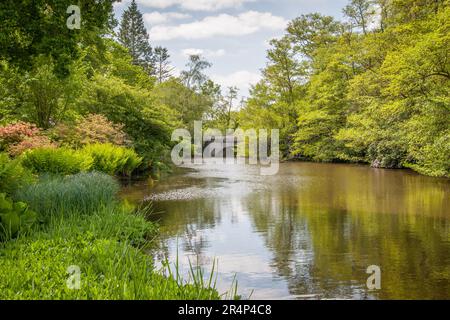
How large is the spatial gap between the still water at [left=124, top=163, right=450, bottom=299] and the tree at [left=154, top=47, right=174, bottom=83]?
40532mm

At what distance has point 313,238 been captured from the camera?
677 cm

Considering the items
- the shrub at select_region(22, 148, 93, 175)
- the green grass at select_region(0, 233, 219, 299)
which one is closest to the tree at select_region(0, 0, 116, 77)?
the shrub at select_region(22, 148, 93, 175)

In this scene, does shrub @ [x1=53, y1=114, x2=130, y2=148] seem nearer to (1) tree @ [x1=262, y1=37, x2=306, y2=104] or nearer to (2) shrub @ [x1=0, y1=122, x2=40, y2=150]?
(2) shrub @ [x1=0, y1=122, x2=40, y2=150]

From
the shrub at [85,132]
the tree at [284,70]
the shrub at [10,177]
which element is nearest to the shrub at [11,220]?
the shrub at [10,177]

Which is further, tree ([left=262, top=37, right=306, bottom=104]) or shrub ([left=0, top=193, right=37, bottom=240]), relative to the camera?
tree ([left=262, top=37, right=306, bottom=104])

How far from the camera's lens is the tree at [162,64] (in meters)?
51.6

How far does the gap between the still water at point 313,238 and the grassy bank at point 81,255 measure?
558 millimetres

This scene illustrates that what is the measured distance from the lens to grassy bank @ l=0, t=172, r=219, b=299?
334 centimetres

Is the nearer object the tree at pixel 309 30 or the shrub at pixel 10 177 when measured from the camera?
the shrub at pixel 10 177

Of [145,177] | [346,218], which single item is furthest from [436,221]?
[145,177]

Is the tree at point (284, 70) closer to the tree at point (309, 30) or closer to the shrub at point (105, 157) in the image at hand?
the tree at point (309, 30)

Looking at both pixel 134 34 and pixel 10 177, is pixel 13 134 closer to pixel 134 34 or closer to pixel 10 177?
pixel 10 177

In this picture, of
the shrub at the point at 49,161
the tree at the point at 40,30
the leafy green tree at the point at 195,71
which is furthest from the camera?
the leafy green tree at the point at 195,71

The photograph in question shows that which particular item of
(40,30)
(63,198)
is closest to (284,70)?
(40,30)
